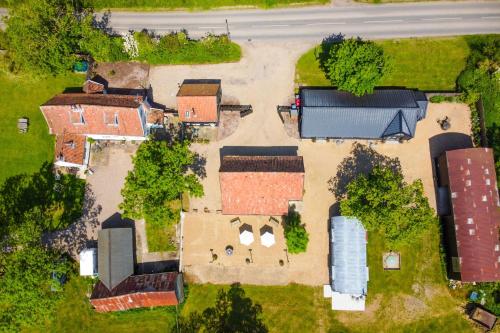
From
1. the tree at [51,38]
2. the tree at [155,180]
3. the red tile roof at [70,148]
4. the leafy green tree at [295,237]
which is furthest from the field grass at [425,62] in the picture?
the red tile roof at [70,148]

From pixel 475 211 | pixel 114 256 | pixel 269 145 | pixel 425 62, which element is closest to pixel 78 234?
pixel 114 256

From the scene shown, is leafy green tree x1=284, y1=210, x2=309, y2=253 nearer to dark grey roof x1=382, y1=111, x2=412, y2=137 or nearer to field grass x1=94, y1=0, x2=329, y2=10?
dark grey roof x1=382, y1=111, x2=412, y2=137

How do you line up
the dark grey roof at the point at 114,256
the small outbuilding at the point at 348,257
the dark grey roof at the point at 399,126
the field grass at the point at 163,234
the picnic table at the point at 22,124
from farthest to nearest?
the picnic table at the point at 22,124 < the field grass at the point at 163,234 < the dark grey roof at the point at 114,256 < the dark grey roof at the point at 399,126 < the small outbuilding at the point at 348,257

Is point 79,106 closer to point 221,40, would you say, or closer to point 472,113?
point 221,40

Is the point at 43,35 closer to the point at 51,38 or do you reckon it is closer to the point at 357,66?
the point at 51,38

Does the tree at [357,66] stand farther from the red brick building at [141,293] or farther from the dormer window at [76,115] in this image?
the dormer window at [76,115]
